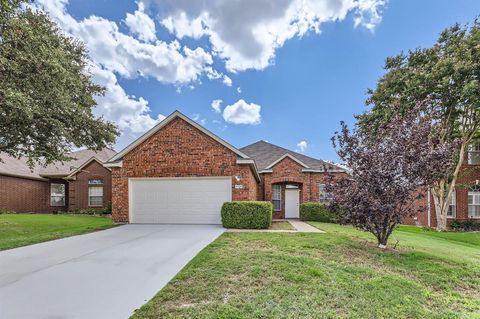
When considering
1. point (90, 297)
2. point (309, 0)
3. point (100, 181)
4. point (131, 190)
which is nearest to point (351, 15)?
point (309, 0)

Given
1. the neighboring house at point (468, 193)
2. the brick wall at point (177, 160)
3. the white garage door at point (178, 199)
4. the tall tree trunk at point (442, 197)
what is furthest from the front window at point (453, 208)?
the white garage door at point (178, 199)

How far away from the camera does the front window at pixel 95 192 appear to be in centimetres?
2131

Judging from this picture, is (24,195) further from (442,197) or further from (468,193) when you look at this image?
(468,193)

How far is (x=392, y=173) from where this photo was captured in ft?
23.9

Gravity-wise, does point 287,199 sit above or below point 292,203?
above

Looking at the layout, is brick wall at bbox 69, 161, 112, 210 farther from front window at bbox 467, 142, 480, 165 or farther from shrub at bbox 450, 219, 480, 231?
front window at bbox 467, 142, 480, 165

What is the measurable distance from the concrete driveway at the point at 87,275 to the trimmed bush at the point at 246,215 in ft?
11.5

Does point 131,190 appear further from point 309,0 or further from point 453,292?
point 453,292

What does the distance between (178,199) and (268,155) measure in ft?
36.8

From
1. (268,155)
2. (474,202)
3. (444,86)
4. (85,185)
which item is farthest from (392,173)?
→ (85,185)

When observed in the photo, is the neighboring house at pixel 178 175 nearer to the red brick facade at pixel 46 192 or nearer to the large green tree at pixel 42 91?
the large green tree at pixel 42 91

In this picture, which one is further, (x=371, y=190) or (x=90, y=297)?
(x=371, y=190)

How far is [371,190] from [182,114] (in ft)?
30.6

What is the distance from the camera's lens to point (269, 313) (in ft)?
12.3
